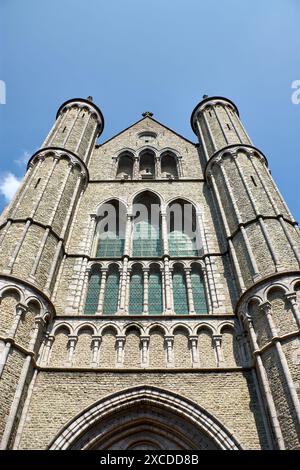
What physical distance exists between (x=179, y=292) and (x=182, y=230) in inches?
136

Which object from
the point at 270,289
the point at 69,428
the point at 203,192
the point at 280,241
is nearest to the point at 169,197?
the point at 203,192

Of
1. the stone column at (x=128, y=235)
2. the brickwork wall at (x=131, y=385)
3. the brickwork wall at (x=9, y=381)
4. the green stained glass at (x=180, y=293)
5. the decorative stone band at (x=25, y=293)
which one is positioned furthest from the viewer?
the stone column at (x=128, y=235)

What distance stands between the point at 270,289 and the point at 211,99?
42.7 feet

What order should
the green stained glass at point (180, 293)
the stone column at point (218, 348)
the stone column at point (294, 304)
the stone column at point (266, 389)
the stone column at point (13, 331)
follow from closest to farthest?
1. the stone column at point (266, 389)
2. the stone column at point (13, 331)
3. the stone column at point (294, 304)
4. the stone column at point (218, 348)
5. the green stained glass at point (180, 293)

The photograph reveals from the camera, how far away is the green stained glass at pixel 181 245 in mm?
13328

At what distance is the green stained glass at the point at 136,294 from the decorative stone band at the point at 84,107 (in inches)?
411

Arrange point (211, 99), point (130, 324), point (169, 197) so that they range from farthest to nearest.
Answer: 1. point (211, 99)
2. point (169, 197)
3. point (130, 324)

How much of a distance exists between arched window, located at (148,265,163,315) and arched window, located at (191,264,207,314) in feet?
3.11

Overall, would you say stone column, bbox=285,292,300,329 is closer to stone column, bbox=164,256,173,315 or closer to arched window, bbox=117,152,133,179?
stone column, bbox=164,256,173,315

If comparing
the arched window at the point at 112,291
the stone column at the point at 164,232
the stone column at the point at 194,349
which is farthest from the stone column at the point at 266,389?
the stone column at the point at 164,232

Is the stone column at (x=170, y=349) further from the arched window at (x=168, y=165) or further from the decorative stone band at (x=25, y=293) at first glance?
the arched window at (x=168, y=165)

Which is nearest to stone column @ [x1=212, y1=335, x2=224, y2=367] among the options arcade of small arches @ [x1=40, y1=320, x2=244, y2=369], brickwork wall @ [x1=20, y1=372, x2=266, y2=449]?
arcade of small arches @ [x1=40, y1=320, x2=244, y2=369]
